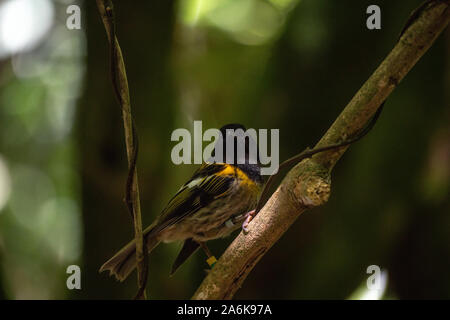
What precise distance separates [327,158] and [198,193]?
1006 mm

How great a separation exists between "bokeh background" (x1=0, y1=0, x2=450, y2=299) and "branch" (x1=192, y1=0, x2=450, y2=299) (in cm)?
165

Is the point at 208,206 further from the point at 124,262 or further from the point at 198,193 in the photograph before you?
the point at 124,262

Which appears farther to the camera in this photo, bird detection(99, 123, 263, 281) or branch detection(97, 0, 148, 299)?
bird detection(99, 123, 263, 281)

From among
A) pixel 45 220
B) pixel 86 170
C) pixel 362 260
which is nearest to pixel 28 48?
pixel 86 170

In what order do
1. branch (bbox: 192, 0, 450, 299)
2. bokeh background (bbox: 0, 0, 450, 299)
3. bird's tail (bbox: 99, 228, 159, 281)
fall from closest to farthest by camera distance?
branch (bbox: 192, 0, 450, 299), bird's tail (bbox: 99, 228, 159, 281), bokeh background (bbox: 0, 0, 450, 299)

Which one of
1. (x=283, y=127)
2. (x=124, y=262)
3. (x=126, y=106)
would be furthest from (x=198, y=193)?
(x=283, y=127)

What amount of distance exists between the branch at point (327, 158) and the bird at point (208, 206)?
1.74 ft

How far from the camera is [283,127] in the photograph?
4434 mm

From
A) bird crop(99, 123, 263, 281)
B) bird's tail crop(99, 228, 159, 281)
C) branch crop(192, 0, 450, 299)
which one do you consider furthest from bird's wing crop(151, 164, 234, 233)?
branch crop(192, 0, 450, 299)

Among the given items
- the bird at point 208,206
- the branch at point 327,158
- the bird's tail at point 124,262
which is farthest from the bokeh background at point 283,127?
the branch at point 327,158

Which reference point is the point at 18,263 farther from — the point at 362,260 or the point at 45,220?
the point at 362,260

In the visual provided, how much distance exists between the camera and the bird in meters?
2.75

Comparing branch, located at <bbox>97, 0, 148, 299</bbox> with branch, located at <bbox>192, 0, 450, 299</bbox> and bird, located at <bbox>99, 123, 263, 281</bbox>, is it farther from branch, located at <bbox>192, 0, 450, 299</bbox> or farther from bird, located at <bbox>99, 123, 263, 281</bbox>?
bird, located at <bbox>99, 123, 263, 281</bbox>

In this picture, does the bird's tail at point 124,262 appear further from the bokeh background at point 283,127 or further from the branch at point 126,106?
the bokeh background at point 283,127
